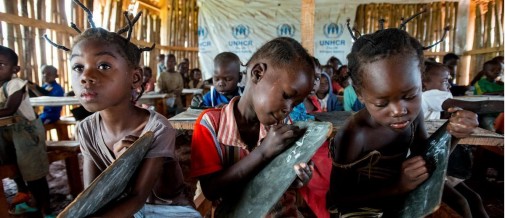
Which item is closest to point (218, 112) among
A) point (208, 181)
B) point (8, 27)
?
point (208, 181)

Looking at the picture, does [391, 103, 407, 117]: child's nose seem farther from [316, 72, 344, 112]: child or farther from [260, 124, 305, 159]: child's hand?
[316, 72, 344, 112]: child

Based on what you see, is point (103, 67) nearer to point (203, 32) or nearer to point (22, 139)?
point (22, 139)

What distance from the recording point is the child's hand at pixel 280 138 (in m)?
1.01

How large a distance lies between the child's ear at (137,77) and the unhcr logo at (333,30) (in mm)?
8298

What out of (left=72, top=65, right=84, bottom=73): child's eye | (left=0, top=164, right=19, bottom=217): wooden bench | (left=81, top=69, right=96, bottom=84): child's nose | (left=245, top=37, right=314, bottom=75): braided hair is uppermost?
(left=245, top=37, right=314, bottom=75): braided hair

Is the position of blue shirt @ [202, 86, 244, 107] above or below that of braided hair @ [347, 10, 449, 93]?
below

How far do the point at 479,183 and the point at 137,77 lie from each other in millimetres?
3822

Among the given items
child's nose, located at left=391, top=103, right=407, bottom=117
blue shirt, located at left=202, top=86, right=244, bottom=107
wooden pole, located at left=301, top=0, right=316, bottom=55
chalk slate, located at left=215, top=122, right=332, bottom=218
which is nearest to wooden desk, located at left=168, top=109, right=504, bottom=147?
blue shirt, located at left=202, top=86, right=244, bottom=107

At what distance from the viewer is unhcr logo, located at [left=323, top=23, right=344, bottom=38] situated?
29.4 feet

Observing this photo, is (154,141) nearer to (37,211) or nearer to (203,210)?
(203,210)

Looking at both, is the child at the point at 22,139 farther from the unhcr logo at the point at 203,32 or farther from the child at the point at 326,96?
the unhcr logo at the point at 203,32

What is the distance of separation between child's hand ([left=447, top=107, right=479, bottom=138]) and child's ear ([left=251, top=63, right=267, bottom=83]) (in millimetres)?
666

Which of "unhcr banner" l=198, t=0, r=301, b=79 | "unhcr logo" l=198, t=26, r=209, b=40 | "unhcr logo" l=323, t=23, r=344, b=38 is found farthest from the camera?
"unhcr logo" l=198, t=26, r=209, b=40

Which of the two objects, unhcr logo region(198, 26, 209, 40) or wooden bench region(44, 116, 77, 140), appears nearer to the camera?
wooden bench region(44, 116, 77, 140)
